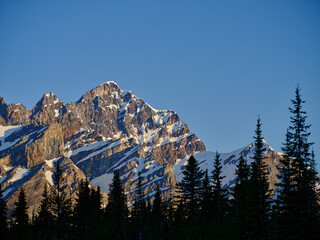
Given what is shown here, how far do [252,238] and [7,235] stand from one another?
45.1 meters

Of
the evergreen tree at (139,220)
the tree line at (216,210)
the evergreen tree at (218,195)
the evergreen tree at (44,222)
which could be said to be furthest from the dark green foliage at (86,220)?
the evergreen tree at (218,195)

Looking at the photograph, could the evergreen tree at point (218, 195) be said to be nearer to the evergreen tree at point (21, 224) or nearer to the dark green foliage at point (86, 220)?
the dark green foliage at point (86, 220)

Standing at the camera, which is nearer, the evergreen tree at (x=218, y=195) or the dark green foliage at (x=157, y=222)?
the dark green foliage at (x=157, y=222)

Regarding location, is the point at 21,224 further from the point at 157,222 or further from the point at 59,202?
the point at 157,222

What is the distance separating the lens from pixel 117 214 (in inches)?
3442

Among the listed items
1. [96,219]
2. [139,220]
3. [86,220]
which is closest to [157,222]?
[139,220]

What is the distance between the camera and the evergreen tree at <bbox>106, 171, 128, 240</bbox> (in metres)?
79.6

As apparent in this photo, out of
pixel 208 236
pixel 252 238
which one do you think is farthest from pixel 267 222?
pixel 208 236

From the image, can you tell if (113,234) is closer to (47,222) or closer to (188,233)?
(47,222)

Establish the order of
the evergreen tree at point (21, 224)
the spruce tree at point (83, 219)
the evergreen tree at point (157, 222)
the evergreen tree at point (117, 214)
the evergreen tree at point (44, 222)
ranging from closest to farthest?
1. the evergreen tree at point (157, 222)
2. the evergreen tree at point (21, 224)
3. the spruce tree at point (83, 219)
4. the evergreen tree at point (117, 214)
5. the evergreen tree at point (44, 222)

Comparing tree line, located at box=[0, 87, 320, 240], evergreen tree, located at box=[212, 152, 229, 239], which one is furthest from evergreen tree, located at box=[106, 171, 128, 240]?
evergreen tree, located at box=[212, 152, 229, 239]

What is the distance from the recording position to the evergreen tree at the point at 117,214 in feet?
261

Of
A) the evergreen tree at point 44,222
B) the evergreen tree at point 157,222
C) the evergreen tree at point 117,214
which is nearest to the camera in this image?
Result: the evergreen tree at point 157,222

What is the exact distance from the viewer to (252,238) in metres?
45.6
